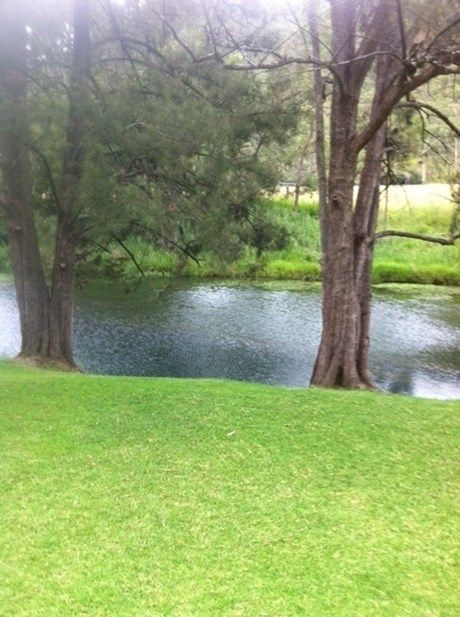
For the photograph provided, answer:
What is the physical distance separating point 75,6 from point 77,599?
583 centimetres

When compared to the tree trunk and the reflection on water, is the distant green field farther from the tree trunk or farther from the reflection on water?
the tree trunk

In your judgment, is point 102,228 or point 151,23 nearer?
point 102,228

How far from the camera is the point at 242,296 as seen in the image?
1600cm

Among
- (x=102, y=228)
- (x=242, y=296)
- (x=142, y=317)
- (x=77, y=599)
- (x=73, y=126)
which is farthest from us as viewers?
(x=242, y=296)

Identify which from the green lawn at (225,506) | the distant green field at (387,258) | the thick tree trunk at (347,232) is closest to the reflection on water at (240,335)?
the distant green field at (387,258)

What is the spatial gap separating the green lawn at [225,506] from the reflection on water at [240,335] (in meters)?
5.57

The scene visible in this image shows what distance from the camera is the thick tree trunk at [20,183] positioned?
5.43 m

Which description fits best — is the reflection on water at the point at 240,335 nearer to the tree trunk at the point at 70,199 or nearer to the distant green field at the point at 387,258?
the distant green field at the point at 387,258

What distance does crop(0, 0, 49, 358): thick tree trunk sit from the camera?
17.8 feet

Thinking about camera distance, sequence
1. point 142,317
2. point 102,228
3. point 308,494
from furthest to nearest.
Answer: point 142,317, point 102,228, point 308,494

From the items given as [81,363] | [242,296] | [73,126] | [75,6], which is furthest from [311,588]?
[242,296]

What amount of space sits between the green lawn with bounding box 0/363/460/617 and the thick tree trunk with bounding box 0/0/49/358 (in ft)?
7.85

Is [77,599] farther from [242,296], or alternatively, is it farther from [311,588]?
[242,296]

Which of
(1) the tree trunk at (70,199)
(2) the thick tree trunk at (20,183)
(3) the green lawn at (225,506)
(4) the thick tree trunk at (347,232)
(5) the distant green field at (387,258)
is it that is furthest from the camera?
(5) the distant green field at (387,258)
